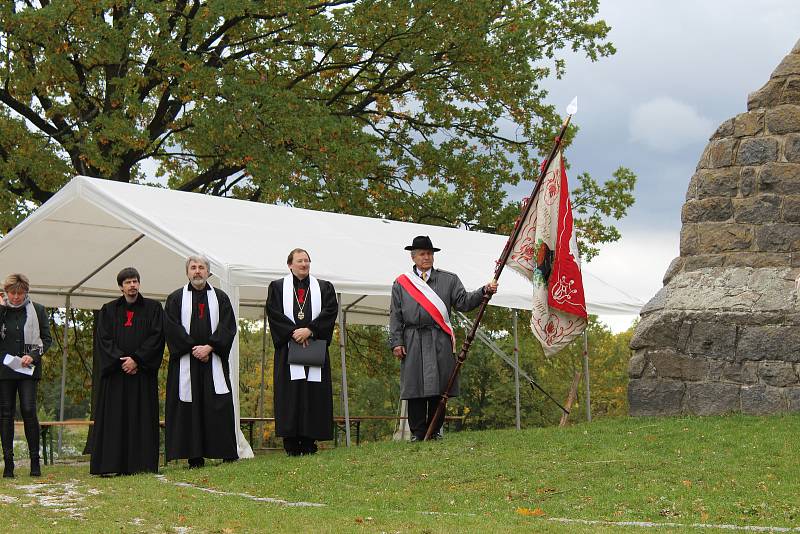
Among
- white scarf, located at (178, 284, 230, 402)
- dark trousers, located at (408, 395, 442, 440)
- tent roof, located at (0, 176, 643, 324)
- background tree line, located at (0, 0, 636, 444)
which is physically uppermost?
background tree line, located at (0, 0, 636, 444)

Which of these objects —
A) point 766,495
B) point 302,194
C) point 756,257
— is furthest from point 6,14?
point 766,495

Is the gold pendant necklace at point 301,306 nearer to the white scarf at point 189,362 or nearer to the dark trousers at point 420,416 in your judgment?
the white scarf at point 189,362

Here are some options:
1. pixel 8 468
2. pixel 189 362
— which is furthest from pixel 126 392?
pixel 8 468

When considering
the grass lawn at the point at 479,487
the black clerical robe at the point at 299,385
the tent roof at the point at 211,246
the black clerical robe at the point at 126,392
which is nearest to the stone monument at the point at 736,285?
the grass lawn at the point at 479,487

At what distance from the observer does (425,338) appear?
10352 mm

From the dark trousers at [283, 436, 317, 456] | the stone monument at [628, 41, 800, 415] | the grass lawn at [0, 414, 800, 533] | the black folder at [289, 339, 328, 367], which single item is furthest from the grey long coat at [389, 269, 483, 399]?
the stone monument at [628, 41, 800, 415]

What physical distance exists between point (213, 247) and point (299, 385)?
153cm

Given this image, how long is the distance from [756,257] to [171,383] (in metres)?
5.52

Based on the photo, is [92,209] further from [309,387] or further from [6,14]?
[6,14]

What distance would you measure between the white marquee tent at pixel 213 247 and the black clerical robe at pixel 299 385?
0.35m

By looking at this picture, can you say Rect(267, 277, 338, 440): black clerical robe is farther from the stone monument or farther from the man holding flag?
the stone monument

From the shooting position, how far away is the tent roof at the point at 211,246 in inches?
433

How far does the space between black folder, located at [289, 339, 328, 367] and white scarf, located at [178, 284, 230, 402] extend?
2.12 ft

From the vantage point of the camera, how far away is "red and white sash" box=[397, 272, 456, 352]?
10.4 m
